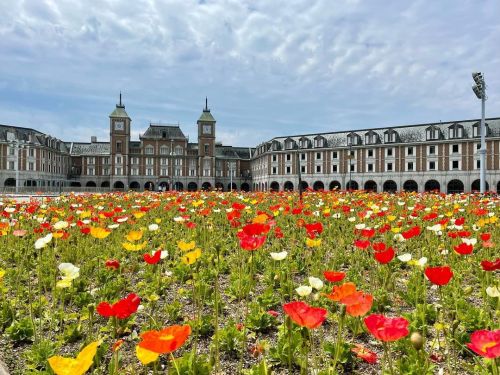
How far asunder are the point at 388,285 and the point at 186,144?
78.5m

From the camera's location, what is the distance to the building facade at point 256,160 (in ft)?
176

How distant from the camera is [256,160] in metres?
81.4

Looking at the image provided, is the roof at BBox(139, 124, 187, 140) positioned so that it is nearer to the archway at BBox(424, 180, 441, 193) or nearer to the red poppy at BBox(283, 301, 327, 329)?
the archway at BBox(424, 180, 441, 193)

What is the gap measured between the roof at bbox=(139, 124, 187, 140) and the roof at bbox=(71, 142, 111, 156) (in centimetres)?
909

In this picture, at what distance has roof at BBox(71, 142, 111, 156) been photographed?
80281 mm

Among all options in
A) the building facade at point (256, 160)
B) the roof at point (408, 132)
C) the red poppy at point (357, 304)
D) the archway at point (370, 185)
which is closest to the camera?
the red poppy at point (357, 304)

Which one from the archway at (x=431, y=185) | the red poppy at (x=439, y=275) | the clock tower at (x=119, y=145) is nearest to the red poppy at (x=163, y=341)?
the red poppy at (x=439, y=275)

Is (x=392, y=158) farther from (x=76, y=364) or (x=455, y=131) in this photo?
(x=76, y=364)

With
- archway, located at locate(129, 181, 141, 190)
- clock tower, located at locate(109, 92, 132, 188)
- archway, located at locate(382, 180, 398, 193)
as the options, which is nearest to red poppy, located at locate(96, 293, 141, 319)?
archway, located at locate(382, 180, 398, 193)

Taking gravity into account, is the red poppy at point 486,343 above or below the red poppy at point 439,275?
below

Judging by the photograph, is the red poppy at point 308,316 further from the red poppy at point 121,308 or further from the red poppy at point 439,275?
the red poppy at point 439,275

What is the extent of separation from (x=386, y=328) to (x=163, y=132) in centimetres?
8184

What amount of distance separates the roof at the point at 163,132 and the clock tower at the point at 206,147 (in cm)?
458

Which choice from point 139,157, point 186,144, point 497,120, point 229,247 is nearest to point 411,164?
point 497,120
